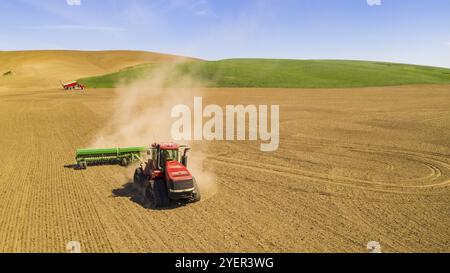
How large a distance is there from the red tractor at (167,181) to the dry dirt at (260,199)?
45 centimetres

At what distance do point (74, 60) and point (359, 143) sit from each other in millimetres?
94549

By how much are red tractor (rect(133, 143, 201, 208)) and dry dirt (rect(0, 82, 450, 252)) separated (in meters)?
0.45

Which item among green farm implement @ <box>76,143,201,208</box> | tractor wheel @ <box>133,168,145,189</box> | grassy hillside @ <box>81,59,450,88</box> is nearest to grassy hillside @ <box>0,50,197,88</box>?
grassy hillside @ <box>81,59,450,88</box>

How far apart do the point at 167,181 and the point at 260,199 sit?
12.1 ft

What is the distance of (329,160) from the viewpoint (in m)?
20.5

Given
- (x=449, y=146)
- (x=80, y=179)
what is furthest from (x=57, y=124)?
(x=449, y=146)

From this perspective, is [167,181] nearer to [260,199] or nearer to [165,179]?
[165,179]

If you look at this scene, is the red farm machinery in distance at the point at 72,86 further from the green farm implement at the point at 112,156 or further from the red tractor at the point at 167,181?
the red tractor at the point at 167,181

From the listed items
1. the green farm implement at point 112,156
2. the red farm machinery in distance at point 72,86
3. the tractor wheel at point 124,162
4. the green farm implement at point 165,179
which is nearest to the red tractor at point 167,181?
the green farm implement at point 165,179

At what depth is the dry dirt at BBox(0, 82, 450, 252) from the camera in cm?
1105

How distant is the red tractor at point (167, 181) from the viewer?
1298cm

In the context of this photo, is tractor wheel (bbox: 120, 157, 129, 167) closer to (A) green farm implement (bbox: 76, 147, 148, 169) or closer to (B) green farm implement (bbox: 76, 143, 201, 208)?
(A) green farm implement (bbox: 76, 147, 148, 169)

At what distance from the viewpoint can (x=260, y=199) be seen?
14477mm
